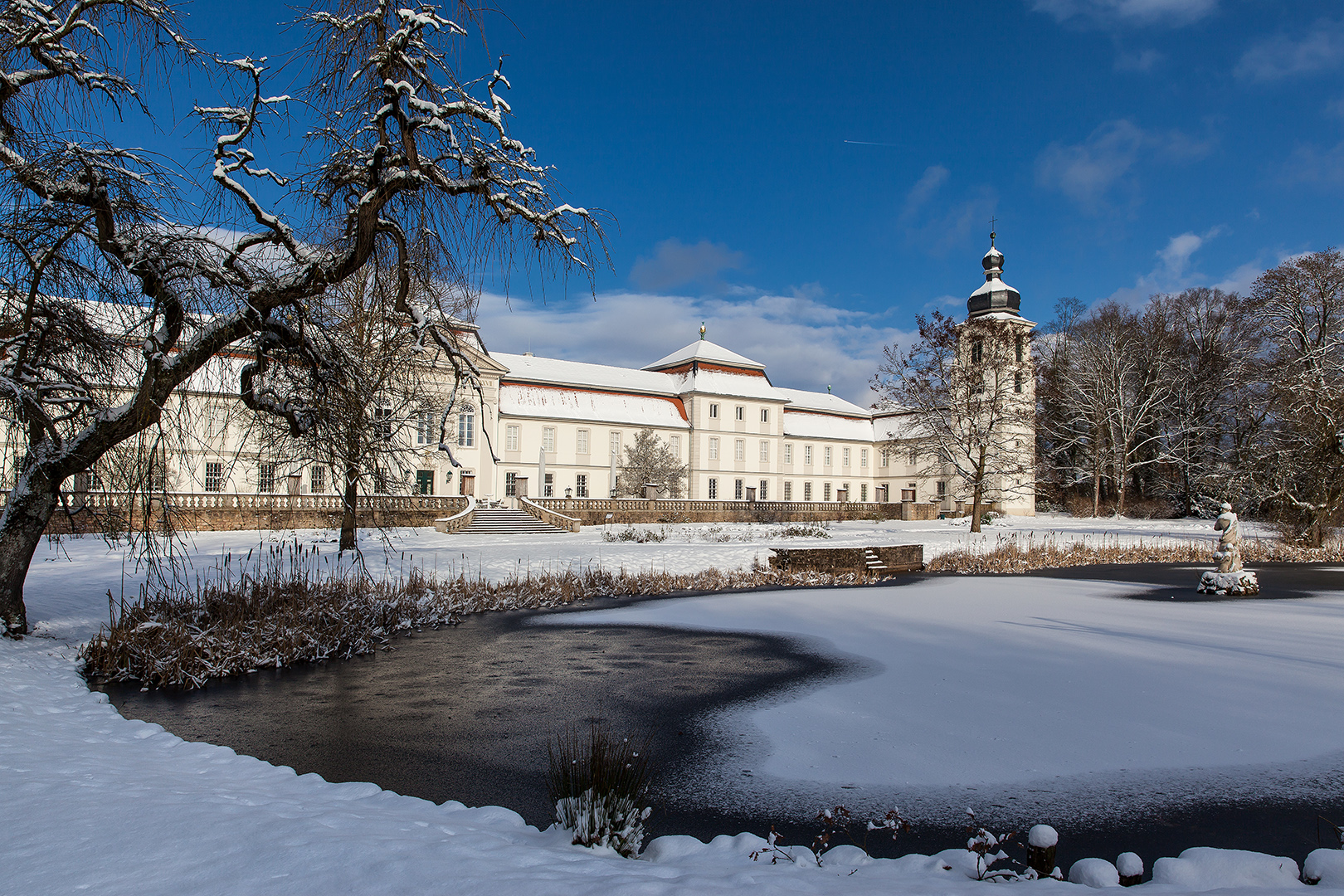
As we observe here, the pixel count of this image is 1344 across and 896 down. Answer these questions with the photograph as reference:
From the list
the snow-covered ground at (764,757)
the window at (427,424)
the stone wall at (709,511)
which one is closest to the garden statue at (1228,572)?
the snow-covered ground at (764,757)

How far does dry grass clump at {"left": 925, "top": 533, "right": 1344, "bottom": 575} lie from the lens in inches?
838

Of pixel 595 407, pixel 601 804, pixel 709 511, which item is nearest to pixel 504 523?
pixel 709 511

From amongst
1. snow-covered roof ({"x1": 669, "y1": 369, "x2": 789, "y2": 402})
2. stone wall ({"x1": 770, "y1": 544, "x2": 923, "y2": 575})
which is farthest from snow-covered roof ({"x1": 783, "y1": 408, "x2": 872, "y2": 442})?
stone wall ({"x1": 770, "y1": 544, "x2": 923, "y2": 575})

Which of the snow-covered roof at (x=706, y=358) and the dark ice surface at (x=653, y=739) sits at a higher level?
the snow-covered roof at (x=706, y=358)

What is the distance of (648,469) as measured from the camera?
152 ft

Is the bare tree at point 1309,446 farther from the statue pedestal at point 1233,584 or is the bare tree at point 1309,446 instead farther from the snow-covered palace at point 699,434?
the snow-covered palace at point 699,434

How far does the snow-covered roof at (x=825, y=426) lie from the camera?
197 ft

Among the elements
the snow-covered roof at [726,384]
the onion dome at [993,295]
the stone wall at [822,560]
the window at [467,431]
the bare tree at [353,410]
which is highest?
the onion dome at [993,295]

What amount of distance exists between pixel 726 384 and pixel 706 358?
235 centimetres

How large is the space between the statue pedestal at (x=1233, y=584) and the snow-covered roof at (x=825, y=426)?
44.0 metres

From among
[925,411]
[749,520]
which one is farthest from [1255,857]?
[749,520]

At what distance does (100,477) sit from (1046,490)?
5392cm

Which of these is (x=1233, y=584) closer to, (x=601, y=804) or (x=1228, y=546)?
(x=1228, y=546)

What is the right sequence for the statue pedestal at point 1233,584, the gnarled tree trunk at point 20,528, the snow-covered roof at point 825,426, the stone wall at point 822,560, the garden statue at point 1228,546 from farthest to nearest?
the snow-covered roof at point 825,426, the stone wall at point 822,560, the garden statue at point 1228,546, the statue pedestal at point 1233,584, the gnarled tree trunk at point 20,528
